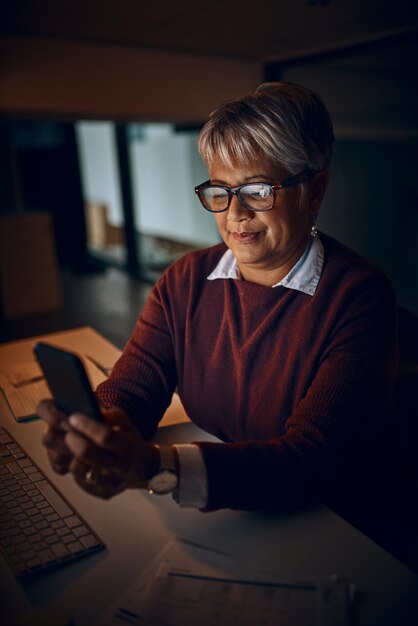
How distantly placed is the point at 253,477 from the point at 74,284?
18.1 ft

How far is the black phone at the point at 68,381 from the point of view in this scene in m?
0.85

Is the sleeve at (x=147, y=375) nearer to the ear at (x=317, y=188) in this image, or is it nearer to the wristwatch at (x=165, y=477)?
the wristwatch at (x=165, y=477)

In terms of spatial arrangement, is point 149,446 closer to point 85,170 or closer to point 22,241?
point 22,241

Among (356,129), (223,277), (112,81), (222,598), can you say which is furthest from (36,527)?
(356,129)

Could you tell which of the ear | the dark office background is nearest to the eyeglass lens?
the ear

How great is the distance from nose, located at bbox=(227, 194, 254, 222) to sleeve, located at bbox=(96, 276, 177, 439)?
334 mm

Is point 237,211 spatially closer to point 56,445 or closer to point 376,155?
point 56,445

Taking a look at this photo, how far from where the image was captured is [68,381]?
0.88 metres

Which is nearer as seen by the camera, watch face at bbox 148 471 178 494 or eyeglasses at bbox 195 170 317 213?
watch face at bbox 148 471 178 494

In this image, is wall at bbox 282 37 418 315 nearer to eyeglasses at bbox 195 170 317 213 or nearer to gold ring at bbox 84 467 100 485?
eyeglasses at bbox 195 170 317 213

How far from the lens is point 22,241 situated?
4.88 meters

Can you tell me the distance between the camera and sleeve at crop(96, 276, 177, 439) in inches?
49.9

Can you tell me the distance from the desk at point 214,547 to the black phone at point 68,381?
237mm

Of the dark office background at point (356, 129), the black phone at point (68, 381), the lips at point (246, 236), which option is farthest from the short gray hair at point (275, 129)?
the dark office background at point (356, 129)
